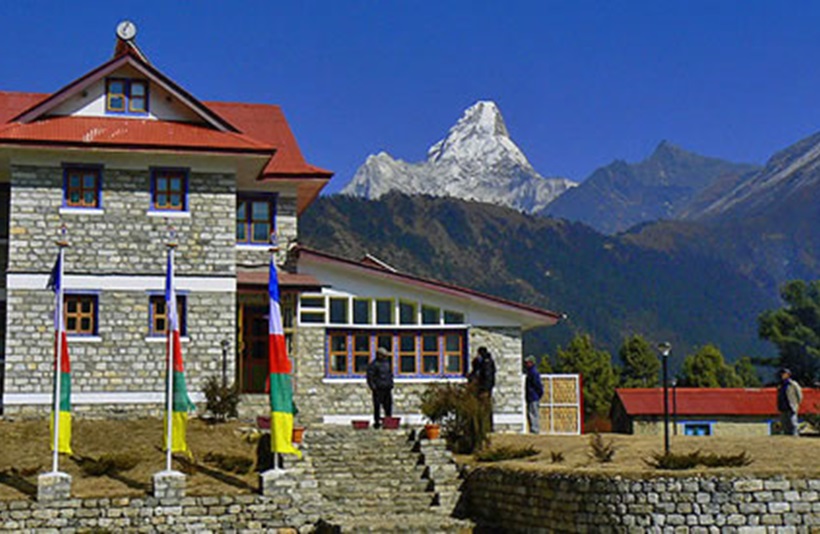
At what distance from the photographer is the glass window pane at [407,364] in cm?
3091

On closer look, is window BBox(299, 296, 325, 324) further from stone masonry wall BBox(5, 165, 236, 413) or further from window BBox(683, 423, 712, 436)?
window BBox(683, 423, 712, 436)

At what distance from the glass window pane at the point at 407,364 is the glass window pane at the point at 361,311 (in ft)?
4.56

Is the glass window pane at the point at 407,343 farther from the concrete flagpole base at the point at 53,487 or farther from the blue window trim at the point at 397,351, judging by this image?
the concrete flagpole base at the point at 53,487

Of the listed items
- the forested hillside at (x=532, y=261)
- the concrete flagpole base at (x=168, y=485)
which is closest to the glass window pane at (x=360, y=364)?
the concrete flagpole base at (x=168, y=485)

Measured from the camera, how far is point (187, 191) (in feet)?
93.7

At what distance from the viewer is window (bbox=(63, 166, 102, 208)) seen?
91.9 feet

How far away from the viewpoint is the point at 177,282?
28234mm

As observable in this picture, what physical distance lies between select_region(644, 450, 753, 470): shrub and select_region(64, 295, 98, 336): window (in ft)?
46.8

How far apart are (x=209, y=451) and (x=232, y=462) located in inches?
46.6

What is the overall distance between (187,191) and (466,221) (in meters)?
149

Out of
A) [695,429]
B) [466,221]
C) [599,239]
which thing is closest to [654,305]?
[599,239]

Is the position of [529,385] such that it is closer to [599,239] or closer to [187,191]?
[187,191]

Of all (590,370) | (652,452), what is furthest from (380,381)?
(590,370)

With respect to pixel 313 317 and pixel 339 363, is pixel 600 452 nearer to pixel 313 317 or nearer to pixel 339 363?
pixel 339 363
